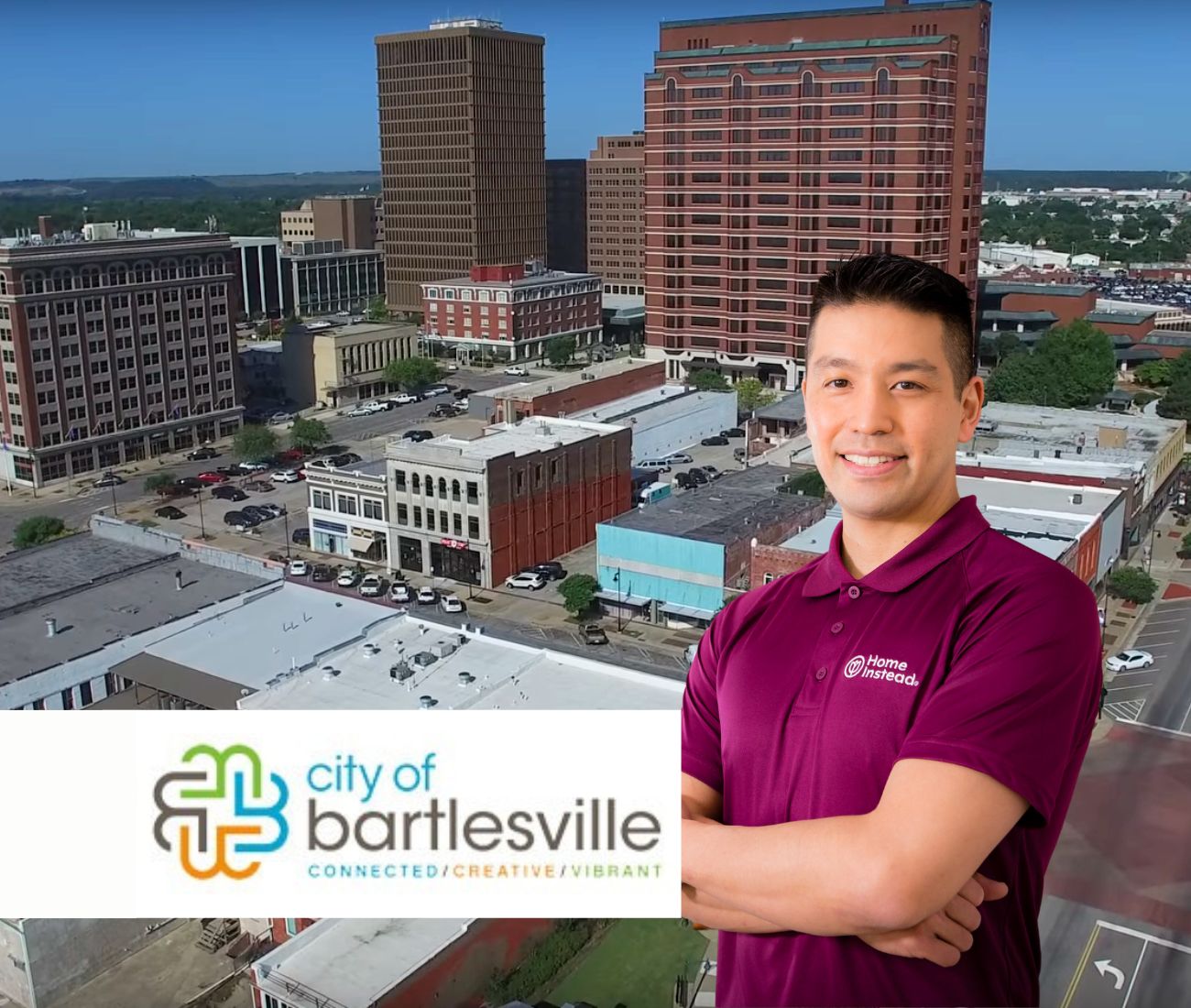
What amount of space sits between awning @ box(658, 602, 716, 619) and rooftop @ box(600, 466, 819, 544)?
0.99m

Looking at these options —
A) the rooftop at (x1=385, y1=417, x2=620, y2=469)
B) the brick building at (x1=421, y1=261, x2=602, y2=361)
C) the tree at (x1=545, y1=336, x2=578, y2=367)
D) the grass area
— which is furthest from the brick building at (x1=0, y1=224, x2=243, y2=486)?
the grass area

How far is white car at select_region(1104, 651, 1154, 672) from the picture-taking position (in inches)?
555

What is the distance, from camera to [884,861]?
53.1 inches

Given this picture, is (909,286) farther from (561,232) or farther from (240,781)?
(561,232)

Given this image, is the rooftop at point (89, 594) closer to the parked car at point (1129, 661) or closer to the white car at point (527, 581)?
the white car at point (527, 581)

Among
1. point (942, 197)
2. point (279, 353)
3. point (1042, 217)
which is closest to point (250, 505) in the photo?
point (279, 353)

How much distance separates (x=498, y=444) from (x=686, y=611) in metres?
4.32

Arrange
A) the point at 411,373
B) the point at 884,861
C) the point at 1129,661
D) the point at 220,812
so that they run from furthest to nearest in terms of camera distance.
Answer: the point at 411,373, the point at 1129,661, the point at 220,812, the point at 884,861

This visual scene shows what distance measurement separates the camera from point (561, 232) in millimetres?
48906

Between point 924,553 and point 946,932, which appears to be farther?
point 924,553

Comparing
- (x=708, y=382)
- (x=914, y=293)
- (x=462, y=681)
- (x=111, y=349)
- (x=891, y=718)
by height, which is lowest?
(x=462, y=681)

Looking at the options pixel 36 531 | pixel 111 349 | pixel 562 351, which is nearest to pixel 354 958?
pixel 36 531

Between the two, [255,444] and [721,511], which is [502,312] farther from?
[721,511]

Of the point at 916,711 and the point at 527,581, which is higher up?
the point at 916,711
